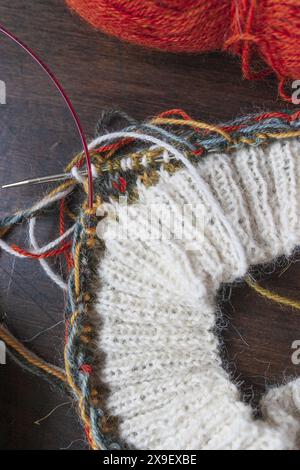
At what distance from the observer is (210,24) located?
98 cm

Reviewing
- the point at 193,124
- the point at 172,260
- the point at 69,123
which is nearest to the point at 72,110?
the point at 69,123

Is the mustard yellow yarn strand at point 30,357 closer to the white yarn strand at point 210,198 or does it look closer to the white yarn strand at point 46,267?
the white yarn strand at point 46,267

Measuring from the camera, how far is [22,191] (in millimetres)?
1080

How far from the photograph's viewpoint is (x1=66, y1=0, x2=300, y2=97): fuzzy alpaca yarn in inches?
36.8

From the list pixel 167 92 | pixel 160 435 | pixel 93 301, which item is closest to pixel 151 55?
pixel 167 92

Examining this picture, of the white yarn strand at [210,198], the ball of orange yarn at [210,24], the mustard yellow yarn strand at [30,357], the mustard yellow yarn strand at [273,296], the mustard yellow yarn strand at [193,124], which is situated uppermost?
the ball of orange yarn at [210,24]

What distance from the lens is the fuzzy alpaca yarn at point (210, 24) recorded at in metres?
0.93

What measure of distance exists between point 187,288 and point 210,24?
1.61 ft

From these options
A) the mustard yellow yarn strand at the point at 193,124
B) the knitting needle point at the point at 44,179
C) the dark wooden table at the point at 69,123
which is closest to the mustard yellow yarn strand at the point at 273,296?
the dark wooden table at the point at 69,123

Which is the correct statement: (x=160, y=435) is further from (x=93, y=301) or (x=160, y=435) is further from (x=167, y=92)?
(x=167, y=92)

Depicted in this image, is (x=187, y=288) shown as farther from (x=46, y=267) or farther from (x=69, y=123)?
(x=69, y=123)

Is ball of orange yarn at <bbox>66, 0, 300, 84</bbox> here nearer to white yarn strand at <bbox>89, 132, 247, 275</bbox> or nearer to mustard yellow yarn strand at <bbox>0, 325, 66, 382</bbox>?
white yarn strand at <bbox>89, 132, 247, 275</bbox>

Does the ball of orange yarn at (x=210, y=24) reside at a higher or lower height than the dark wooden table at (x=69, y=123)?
higher

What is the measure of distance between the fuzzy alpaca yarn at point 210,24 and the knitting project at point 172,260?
13cm
